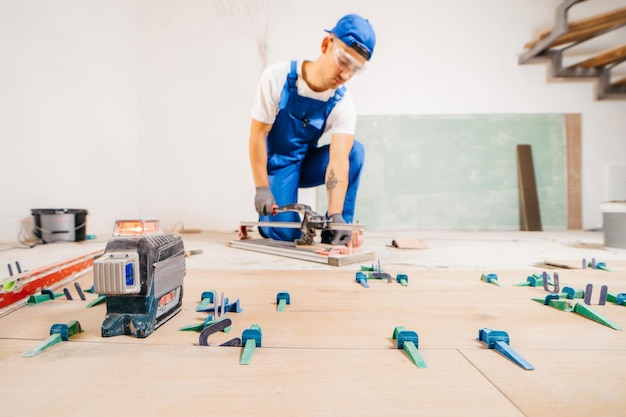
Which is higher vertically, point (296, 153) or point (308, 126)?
point (308, 126)

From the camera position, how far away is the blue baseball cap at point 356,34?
1.57m

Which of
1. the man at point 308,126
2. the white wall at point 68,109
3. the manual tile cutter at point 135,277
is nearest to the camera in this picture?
the manual tile cutter at point 135,277

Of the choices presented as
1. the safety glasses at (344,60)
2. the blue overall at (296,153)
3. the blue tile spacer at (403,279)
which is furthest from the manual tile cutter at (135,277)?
the blue overall at (296,153)

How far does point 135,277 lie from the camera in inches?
23.8

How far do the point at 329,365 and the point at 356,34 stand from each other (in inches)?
57.9

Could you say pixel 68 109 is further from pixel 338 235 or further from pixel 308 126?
pixel 338 235

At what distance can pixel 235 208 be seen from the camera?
3.52 m

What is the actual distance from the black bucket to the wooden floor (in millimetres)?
1913

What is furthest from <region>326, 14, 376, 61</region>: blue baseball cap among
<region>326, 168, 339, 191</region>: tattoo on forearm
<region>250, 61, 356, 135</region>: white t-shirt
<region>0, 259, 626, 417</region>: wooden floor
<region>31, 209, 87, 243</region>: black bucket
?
<region>31, 209, 87, 243</region>: black bucket

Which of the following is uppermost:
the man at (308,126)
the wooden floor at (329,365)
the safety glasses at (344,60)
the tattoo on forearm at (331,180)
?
the safety glasses at (344,60)

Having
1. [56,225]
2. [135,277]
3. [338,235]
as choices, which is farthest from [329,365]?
[56,225]

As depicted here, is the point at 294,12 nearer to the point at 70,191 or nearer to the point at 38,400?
the point at 70,191

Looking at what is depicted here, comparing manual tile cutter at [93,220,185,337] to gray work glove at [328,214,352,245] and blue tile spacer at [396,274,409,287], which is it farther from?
gray work glove at [328,214,352,245]

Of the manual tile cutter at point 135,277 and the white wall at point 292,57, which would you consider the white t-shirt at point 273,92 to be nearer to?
the manual tile cutter at point 135,277
